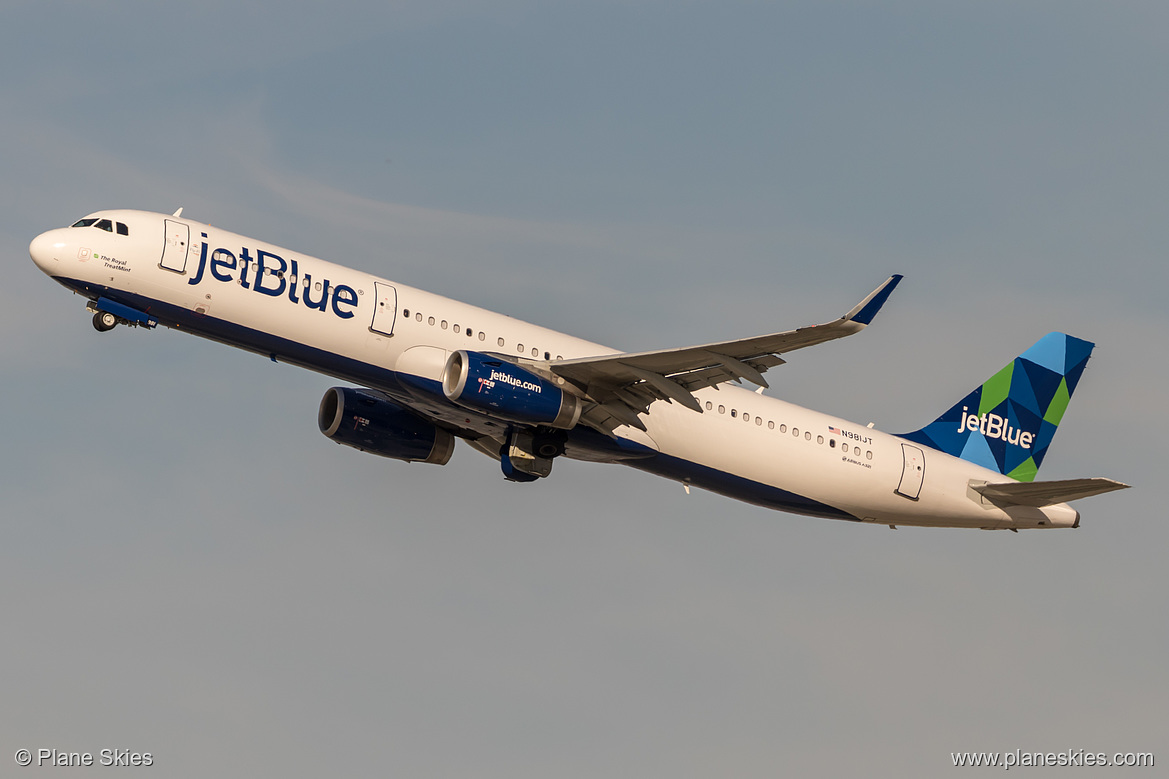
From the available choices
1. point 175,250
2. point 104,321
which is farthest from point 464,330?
point 104,321

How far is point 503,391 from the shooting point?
34.8 meters

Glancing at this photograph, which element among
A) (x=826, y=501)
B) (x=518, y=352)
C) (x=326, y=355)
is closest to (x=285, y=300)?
(x=326, y=355)

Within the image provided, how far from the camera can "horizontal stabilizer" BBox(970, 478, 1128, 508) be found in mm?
37250

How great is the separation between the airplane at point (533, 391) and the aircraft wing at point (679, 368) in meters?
0.06

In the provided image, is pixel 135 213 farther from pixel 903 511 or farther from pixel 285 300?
pixel 903 511

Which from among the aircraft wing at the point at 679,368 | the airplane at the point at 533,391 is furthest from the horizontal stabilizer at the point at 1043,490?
the aircraft wing at the point at 679,368

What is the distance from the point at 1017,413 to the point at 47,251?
31309 mm

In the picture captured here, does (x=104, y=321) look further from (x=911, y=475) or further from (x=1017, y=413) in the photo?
(x=1017, y=413)

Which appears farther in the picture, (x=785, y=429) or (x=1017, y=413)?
(x=1017, y=413)

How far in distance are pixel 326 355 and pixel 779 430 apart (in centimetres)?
1393

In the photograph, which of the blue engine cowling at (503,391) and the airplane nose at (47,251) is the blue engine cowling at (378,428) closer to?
the blue engine cowling at (503,391)

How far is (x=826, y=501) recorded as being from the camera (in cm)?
4106

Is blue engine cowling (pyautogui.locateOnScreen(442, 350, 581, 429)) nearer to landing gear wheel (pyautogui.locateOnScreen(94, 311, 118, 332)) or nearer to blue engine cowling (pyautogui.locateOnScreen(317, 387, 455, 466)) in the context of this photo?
blue engine cowling (pyautogui.locateOnScreen(317, 387, 455, 466))

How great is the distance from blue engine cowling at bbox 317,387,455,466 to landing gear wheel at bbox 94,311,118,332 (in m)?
8.33
